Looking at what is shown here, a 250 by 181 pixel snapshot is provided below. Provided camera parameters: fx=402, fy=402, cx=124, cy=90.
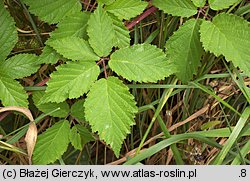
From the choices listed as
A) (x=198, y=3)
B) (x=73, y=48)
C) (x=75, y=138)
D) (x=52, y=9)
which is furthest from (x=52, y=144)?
(x=198, y=3)

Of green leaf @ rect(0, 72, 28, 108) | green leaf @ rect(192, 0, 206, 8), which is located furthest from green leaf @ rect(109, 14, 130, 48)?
green leaf @ rect(0, 72, 28, 108)

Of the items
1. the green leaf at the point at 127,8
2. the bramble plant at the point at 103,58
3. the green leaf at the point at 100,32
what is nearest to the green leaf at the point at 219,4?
the bramble plant at the point at 103,58

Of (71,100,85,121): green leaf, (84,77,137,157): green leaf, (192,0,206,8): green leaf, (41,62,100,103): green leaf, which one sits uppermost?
(192,0,206,8): green leaf

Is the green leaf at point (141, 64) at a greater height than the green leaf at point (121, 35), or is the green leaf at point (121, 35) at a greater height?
the green leaf at point (121, 35)

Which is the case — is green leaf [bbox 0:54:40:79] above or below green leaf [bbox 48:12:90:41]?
below

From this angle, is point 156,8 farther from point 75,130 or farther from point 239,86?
point 75,130

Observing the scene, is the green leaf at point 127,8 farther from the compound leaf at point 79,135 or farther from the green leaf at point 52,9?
the compound leaf at point 79,135

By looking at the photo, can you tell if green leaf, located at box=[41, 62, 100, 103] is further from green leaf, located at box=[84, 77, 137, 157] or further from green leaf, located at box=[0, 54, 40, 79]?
green leaf, located at box=[0, 54, 40, 79]
